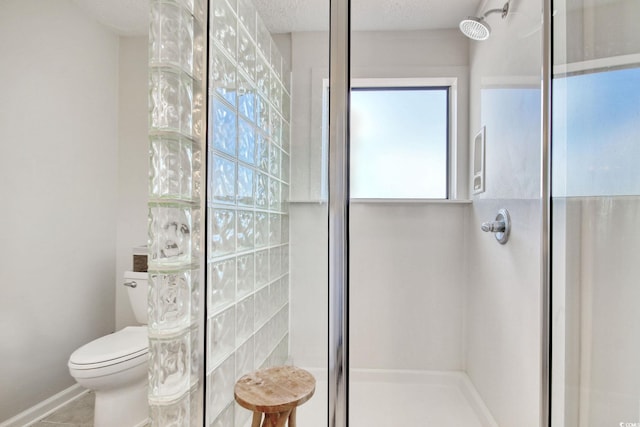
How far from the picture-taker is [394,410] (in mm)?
1545

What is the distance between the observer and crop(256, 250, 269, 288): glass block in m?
1.06

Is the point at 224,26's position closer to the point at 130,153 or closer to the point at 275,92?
the point at 275,92

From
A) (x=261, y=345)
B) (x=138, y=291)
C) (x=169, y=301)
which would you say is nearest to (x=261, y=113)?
(x=169, y=301)

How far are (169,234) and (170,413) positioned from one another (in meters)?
0.47

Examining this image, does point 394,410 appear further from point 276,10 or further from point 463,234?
point 276,10

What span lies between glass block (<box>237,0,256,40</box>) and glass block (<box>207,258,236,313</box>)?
28.5 inches

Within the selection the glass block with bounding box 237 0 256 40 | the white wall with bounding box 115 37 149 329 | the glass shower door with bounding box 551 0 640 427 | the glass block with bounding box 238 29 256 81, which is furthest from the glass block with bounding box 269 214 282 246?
the white wall with bounding box 115 37 149 329

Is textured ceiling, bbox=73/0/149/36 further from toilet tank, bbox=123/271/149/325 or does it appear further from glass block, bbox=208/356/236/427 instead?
glass block, bbox=208/356/236/427

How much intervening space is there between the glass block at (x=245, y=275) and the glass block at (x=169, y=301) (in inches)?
6.8

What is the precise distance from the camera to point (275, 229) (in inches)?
41.8

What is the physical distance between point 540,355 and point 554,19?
1045mm

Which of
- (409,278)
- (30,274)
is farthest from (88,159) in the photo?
(409,278)

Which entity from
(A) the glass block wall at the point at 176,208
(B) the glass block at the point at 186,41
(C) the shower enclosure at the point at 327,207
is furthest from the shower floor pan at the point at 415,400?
(B) the glass block at the point at 186,41

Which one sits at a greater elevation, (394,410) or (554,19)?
(554,19)
